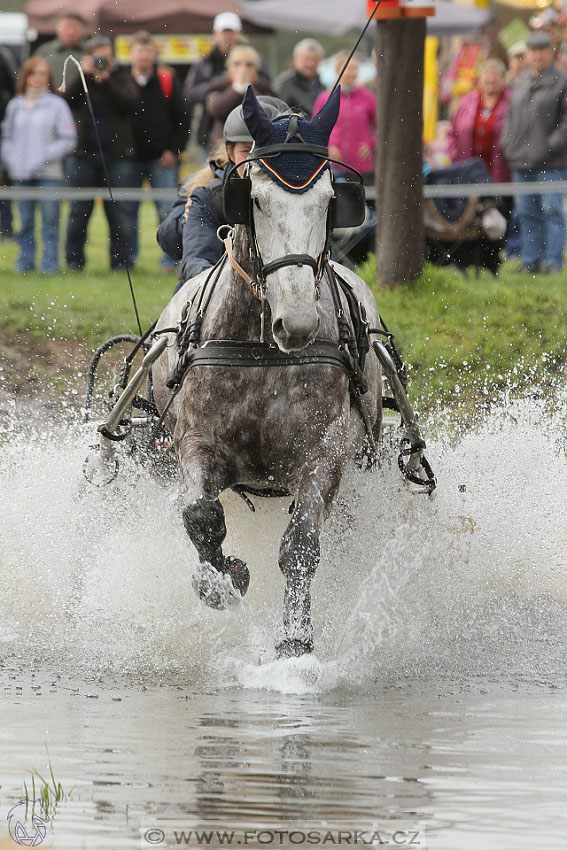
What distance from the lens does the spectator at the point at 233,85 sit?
1213 centimetres

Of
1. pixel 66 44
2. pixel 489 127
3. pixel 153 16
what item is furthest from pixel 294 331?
pixel 153 16

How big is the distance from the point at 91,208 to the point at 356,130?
245 centimetres

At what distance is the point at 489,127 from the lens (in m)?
14.0

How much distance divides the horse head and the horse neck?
22cm

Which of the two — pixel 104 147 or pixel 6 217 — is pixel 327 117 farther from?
pixel 6 217

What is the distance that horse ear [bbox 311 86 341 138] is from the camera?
5496mm

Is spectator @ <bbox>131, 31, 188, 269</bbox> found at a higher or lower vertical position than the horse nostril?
higher

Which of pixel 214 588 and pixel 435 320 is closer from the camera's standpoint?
pixel 214 588

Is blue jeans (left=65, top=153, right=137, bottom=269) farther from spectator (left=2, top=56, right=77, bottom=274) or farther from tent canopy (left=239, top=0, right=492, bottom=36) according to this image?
tent canopy (left=239, top=0, right=492, bottom=36)

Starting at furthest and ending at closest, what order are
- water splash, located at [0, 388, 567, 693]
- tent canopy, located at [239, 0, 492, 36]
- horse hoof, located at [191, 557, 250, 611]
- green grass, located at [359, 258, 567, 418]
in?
tent canopy, located at [239, 0, 492, 36] < green grass, located at [359, 258, 567, 418] < water splash, located at [0, 388, 567, 693] < horse hoof, located at [191, 557, 250, 611]

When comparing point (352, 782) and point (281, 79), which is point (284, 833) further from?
point (281, 79)

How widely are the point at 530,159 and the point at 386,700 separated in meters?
8.51

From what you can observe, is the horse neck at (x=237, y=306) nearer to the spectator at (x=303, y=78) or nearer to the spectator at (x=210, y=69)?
the spectator at (x=210, y=69)

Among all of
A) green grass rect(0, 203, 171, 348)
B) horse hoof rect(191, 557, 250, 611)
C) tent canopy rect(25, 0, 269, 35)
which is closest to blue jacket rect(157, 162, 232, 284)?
horse hoof rect(191, 557, 250, 611)
